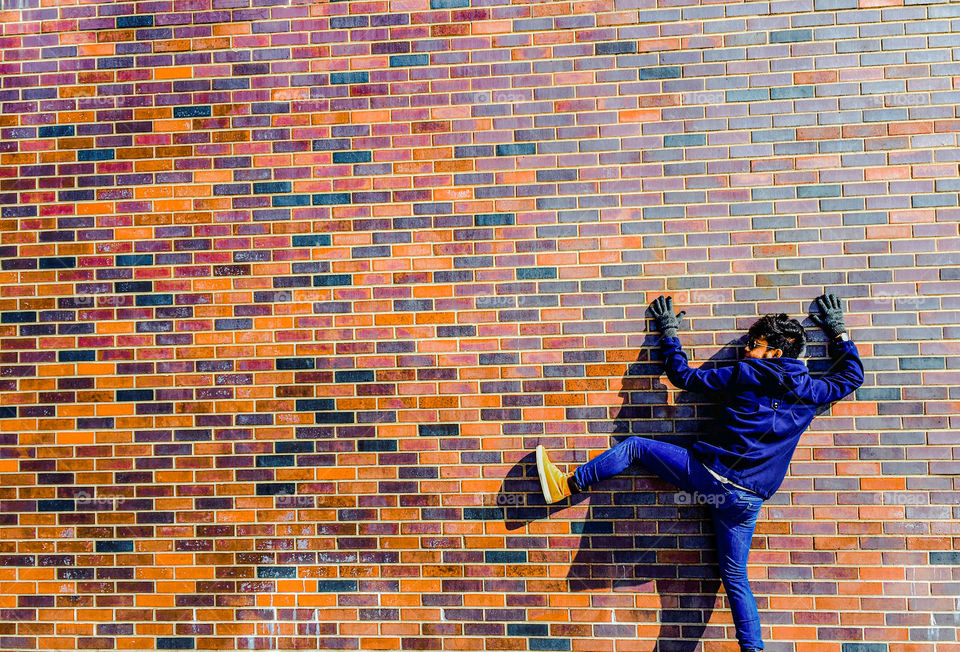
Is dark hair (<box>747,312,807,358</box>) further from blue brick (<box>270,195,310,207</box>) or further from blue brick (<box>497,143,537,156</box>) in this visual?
blue brick (<box>270,195,310,207</box>)

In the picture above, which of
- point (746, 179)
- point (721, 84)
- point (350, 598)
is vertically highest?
point (721, 84)

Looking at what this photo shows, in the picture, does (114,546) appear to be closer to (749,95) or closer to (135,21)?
(135,21)

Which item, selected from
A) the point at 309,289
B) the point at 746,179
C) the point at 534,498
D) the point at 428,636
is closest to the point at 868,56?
the point at 746,179

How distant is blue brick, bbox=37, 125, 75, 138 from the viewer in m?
3.99

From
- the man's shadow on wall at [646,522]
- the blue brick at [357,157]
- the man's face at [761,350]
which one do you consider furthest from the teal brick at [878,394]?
the blue brick at [357,157]

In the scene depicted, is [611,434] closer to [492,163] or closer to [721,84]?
[492,163]

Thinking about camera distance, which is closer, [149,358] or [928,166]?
[928,166]

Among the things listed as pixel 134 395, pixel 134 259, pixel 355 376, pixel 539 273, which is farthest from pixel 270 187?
pixel 539 273

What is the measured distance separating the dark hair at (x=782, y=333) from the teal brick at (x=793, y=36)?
169 cm

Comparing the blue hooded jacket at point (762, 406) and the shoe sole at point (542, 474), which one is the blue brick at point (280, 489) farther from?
the blue hooded jacket at point (762, 406)

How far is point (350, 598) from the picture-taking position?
373 centimetres

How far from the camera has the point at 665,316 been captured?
3.61 meters

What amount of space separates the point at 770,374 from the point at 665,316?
66 centimetres

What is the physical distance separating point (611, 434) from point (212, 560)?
260 cm
